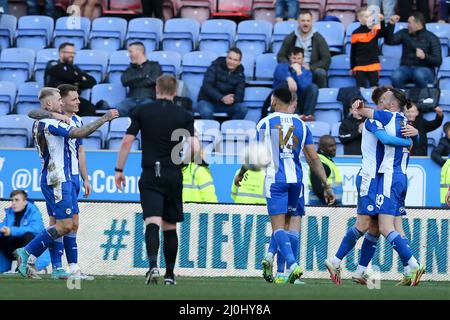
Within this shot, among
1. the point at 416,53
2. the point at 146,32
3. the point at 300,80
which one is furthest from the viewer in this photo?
the point at 146,32

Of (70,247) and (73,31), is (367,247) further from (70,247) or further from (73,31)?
(73,31)

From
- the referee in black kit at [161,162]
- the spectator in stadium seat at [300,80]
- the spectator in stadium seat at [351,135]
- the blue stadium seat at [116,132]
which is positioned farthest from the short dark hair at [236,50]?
the referee in black kit at [161,162]

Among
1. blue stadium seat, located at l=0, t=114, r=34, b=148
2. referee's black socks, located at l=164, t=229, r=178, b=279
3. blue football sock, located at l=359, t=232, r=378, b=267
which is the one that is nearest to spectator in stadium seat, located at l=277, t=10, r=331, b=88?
blue stadium seat, located at l=0, t=114, r=34, b=148

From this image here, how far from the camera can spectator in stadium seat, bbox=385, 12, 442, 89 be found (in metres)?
19.3

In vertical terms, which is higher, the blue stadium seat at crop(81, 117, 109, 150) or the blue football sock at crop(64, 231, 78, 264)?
the blue stadium seat at crop(81, 117, 109, 150)

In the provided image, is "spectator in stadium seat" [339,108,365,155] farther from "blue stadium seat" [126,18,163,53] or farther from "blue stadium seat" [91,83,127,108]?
"blue stadium seat" [126,18,163,53]

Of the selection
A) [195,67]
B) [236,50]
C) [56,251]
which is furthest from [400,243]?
[195,67]

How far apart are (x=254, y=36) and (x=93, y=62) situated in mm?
2811

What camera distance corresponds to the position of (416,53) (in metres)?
19.5

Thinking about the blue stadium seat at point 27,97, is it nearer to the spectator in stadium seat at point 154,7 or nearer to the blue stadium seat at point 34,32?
the blue stadium seat at point 34,32

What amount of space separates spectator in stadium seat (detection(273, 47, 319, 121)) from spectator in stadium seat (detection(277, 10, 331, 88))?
35 centimetres

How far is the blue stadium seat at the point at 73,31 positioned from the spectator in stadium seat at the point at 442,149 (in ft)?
23.3

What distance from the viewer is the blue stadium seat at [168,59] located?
Result: 2022cm

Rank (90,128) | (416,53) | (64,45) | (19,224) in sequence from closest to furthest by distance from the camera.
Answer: (90,128), (19,224), (416,53), (64,45)
